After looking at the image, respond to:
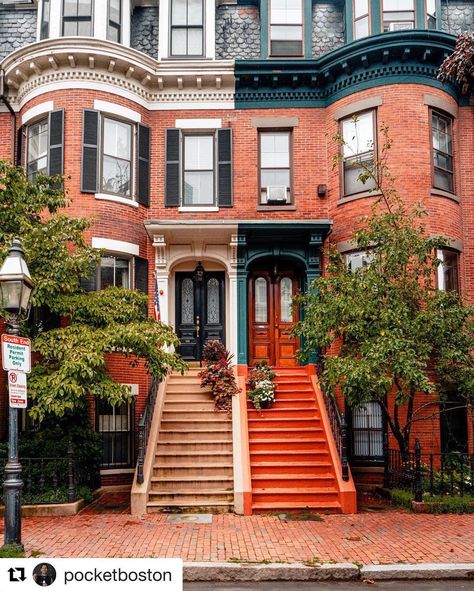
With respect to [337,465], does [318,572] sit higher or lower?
lower

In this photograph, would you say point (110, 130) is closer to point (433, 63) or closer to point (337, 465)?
point (433, 63)

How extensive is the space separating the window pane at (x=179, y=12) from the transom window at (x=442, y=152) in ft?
22.8

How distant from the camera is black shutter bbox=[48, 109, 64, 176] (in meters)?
15.2

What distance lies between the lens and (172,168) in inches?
647

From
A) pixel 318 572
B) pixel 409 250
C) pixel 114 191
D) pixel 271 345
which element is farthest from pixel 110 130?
pixel 318 572

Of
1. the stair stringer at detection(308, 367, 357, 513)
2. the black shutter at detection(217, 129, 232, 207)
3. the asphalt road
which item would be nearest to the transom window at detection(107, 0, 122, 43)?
the black shutter at detection(217, 129, 232, 207)

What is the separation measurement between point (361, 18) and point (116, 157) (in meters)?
7.16

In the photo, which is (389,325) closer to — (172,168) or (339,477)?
(339,477)

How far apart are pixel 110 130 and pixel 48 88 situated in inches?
69.9

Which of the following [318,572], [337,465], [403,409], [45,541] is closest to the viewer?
[318,572]

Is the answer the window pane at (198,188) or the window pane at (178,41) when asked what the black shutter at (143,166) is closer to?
the window pane at (198,188)

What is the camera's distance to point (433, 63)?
15516 mm

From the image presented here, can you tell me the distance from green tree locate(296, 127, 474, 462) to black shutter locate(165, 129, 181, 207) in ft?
16.6

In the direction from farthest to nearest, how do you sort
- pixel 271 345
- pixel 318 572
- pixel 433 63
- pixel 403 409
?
pixel 271 345 < pixel 433 63 < pixel 403 409 < pixel 318 572
